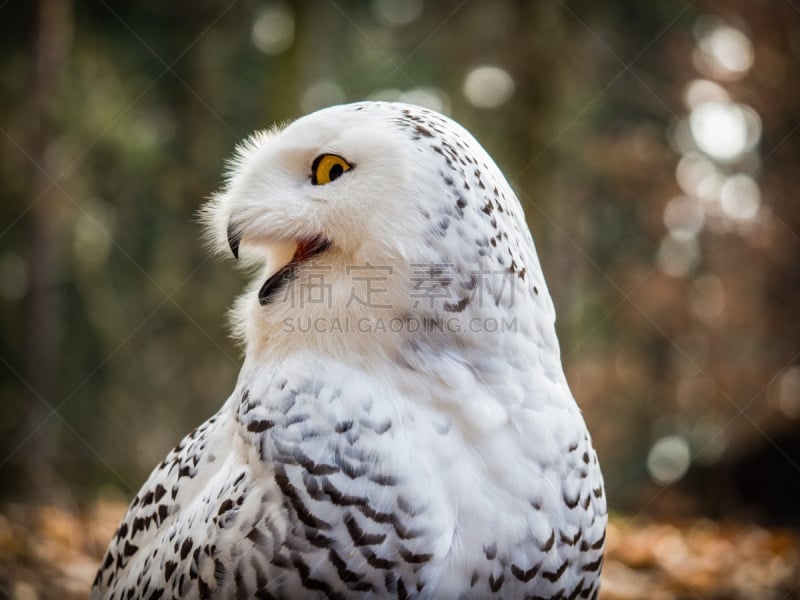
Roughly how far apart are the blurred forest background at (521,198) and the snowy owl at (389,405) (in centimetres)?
224

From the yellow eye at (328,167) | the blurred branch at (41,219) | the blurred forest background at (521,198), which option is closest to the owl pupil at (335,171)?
the yellow eye at (328,167)

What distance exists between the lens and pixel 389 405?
133cm

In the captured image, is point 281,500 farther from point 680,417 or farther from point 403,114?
point 680,417

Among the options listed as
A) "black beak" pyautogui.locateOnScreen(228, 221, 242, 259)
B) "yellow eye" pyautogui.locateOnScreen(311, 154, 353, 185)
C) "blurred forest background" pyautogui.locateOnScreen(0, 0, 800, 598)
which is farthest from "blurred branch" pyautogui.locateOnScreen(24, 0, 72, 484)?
"yellow eye" pyautogui.locateOnScreen(311, 154, 353, 185)

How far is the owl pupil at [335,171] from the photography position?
1429mm

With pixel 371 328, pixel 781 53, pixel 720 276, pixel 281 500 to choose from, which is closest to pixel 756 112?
pixel 781 53

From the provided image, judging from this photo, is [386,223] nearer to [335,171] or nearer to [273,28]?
[335,171]

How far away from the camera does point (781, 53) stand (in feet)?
14.1

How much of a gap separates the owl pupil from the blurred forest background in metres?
2.63

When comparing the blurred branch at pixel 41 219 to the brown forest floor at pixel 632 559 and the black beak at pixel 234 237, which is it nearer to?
the brown forest floor at pixel 632 559

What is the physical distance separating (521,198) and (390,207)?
12.0 feet

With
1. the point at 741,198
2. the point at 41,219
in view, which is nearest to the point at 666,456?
the point at 741,198

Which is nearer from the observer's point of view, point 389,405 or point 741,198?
point 389,405

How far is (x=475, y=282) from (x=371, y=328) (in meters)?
0.22
